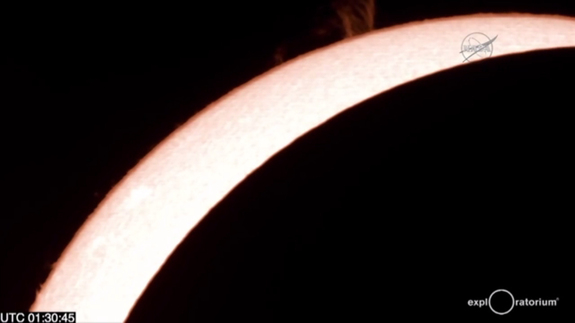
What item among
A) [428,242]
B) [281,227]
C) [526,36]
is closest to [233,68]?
[281,227]

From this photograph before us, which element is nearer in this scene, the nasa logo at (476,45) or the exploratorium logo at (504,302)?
the exploratorium logo at (504,302)

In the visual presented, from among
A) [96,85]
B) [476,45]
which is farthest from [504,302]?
[96,85]

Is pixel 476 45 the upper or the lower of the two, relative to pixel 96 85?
upper

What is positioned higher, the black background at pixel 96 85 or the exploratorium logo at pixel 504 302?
the black background at pixel 96 85

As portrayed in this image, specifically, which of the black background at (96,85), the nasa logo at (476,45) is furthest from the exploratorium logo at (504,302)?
the nasa logo at (476,45)

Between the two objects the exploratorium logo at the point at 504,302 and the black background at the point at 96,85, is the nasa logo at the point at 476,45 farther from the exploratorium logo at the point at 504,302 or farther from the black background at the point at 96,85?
the exploratorium logo at the point at 504,302

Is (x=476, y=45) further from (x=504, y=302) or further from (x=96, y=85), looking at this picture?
(x=96, y=85)
